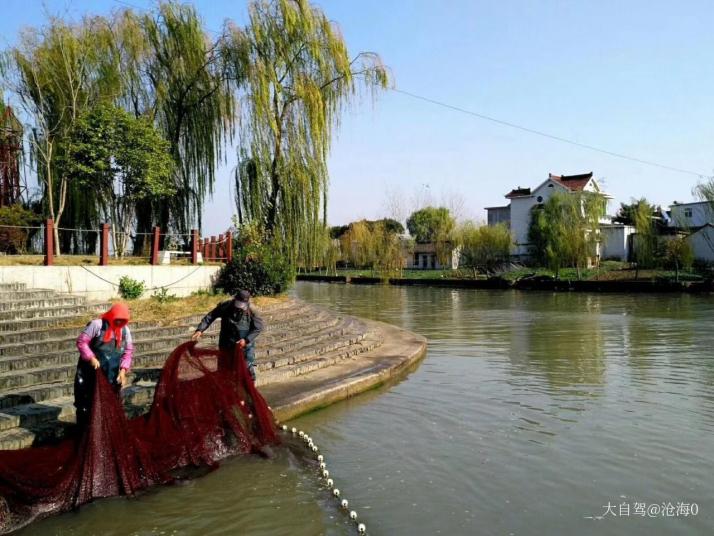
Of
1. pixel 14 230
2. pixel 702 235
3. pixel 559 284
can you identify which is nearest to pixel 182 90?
pixel 14 230

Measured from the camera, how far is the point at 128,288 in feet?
37.3

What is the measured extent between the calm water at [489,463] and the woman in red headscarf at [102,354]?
991 mm

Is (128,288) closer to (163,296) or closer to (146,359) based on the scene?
(163,296)

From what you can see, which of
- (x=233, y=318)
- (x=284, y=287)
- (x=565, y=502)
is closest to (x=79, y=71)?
(x=284, y=287)

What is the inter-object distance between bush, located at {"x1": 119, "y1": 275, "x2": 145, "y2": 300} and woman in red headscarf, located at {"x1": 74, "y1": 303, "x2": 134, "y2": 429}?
613cm

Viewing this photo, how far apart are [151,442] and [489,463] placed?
3305 mm

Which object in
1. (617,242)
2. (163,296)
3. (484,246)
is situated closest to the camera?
(163,296)

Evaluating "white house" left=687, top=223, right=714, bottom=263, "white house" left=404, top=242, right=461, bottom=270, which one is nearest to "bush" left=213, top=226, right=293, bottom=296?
"white house" left=687, top=223, right=714, bottom=263

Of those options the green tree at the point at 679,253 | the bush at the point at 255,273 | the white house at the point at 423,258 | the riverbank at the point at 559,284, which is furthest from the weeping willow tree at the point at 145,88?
the white house at the point at 423,258

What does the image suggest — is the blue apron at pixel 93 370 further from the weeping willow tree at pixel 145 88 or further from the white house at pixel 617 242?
the white house at pixel 617 242

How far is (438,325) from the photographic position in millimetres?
18656

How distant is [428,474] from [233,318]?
2887 mm

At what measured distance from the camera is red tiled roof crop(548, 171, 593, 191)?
167 ft

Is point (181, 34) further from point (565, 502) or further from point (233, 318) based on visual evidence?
point (565, 502)
